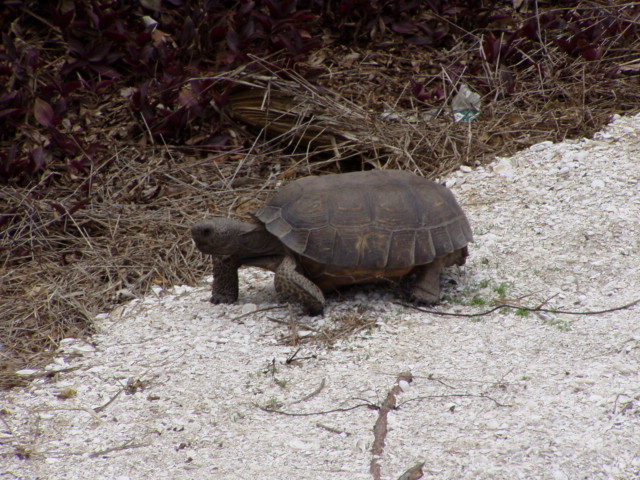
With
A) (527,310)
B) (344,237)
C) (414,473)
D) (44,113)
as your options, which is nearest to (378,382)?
(414,473)

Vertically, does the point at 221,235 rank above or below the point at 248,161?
above

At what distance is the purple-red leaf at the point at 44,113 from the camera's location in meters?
5.81

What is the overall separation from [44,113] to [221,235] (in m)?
2.61

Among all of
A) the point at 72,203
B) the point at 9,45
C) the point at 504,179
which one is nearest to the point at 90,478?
the point at 72,203

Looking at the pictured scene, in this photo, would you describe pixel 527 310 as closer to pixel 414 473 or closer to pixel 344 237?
pixel 344 237

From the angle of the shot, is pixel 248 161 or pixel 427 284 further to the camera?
pixel 248 161

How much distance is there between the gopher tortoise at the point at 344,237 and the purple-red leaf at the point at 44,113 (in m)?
2.47

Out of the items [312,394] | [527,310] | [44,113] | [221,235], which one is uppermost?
[44,113]

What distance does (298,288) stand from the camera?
3.90 metres

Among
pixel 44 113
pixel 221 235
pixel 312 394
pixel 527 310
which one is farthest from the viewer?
pixel 44 113

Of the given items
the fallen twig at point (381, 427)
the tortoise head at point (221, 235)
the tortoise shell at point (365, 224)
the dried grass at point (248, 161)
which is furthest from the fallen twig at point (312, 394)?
the dried grass at point (248, 161)

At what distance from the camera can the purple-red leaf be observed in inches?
229

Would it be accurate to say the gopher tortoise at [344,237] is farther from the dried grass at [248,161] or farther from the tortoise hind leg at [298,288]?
the dried grass at [248,161]

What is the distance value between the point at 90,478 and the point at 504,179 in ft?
12.6
